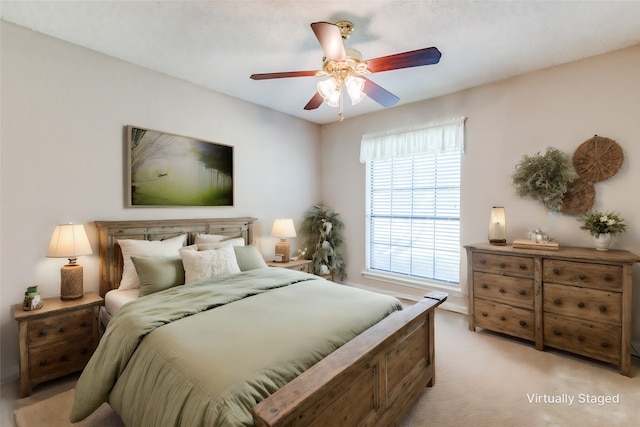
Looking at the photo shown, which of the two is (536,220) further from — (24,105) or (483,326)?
(24,105)

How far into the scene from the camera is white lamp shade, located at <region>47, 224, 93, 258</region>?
7.36 feet

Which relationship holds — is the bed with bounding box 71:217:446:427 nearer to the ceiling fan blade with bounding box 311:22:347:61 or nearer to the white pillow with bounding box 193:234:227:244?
the white pillow with bounding box 193:234:227:244

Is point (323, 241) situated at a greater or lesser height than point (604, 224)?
lesser

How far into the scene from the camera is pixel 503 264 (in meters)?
2.88

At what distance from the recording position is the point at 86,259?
103 inches

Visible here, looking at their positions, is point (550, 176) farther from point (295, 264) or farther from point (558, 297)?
point (295, 264)

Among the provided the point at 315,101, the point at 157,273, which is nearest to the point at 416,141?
the point at 315,101

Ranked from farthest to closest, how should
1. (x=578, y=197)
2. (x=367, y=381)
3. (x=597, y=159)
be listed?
(x=578, y=197), (x=597, y=159), (x=367, y=381)

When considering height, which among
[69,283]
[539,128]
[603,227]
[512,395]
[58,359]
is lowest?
[512,395]

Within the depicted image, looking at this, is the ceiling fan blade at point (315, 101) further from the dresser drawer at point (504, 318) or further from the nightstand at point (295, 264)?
the dresser drawer at point (504, 318)

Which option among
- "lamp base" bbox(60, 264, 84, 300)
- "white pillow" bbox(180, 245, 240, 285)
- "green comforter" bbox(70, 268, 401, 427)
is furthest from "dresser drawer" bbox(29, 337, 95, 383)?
"white pillow" bbox(180, 245, 240, 285)

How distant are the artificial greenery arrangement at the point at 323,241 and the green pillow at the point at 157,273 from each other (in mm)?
2071

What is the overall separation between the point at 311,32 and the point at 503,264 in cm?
278

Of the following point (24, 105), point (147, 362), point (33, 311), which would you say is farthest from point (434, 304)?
point (24, 105)
